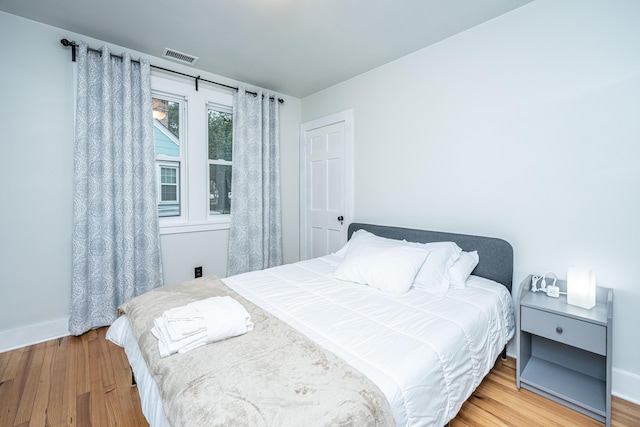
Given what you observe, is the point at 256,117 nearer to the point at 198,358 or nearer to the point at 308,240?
the point at 308,240

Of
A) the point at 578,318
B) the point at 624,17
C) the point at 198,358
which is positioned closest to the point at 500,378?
the point at 578,318

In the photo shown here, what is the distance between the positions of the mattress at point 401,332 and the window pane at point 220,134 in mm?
1787

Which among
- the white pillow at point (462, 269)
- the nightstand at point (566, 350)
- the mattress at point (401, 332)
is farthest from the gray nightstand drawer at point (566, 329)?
the white pillow at point (462, 269)

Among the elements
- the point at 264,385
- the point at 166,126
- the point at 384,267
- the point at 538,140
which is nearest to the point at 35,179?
the point at 166,126

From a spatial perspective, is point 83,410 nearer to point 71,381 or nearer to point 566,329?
point 71,381

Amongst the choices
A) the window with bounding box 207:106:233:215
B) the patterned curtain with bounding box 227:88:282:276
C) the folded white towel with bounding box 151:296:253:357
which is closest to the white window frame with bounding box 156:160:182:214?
the window with bounding box 207:106:233:215

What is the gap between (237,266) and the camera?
3.33 metres

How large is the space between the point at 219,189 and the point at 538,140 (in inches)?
123

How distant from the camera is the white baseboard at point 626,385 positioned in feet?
5.44

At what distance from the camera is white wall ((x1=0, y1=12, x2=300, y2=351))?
7.25 ft

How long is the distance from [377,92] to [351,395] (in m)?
2.85

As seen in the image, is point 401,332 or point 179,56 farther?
point 179,56

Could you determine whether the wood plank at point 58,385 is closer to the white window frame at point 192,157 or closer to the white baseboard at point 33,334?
the white baseboard at point 33,334

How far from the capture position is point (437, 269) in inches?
78.6
